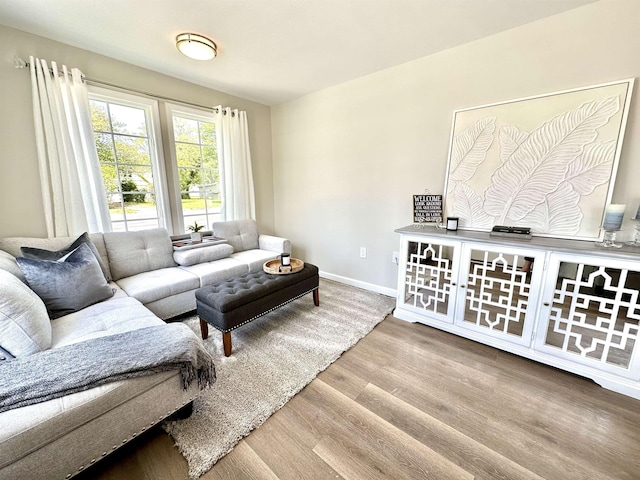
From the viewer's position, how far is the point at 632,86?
1.63 metres

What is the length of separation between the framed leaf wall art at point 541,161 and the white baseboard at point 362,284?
1074mm

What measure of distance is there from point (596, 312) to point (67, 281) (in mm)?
3775

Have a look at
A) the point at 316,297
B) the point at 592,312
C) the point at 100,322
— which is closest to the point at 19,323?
the point at 100,322

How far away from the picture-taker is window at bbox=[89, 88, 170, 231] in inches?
Answer: 96.8

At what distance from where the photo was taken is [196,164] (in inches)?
123

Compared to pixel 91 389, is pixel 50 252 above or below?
above

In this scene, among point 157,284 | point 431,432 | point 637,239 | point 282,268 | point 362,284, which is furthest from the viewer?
point 362,284

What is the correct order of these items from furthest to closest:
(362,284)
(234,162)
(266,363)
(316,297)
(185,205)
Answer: (234,162)
(362,284)
(185,205)
(316,297)
(266,363)

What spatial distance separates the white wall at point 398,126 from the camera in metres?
1.70

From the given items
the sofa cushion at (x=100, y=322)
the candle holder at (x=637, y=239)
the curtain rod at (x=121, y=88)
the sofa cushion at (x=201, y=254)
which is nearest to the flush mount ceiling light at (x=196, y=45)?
the curtain rod at (x=121, y=88)

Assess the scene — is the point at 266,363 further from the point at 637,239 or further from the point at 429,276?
the point at 637,239

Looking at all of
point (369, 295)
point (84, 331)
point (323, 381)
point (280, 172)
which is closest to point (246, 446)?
point (323, 381)

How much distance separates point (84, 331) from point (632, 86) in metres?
3.67

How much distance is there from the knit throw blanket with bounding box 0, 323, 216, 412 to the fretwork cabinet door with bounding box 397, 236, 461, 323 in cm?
175
